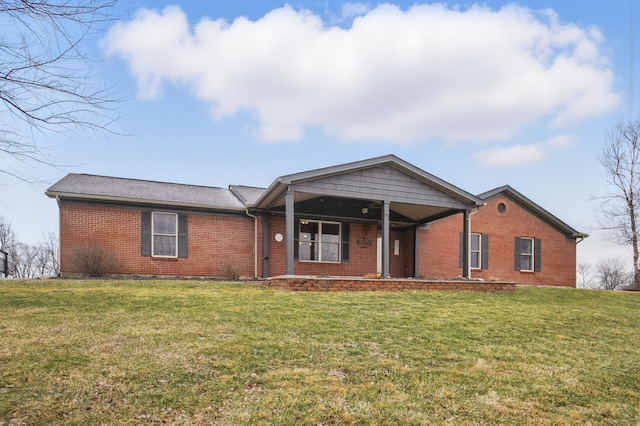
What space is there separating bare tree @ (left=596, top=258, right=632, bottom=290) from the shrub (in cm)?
4868

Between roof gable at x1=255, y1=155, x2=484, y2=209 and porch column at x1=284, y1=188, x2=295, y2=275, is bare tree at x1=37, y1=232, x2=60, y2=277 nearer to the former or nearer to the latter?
roof gable at x1=255, y1=155, x2=484, y2=209

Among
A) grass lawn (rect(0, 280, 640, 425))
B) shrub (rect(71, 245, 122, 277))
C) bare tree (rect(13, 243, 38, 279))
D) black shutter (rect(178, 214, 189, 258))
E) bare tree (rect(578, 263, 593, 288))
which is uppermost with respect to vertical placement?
black shutter (rect(178, 214, 189, 258))

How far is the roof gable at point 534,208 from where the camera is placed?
20.4 metres

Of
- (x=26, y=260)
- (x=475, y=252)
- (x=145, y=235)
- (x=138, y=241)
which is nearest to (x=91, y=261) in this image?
(x=138, y=241)

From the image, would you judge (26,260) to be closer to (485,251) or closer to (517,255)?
(485,251)

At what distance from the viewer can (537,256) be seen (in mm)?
21344

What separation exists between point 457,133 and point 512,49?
531 cm

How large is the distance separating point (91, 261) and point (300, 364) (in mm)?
11044

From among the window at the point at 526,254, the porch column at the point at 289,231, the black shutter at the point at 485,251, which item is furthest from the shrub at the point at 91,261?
the window at the point at 526,254

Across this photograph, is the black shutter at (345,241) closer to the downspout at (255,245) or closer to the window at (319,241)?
the window at (319,241)

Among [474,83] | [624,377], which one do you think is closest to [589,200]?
[474,83]

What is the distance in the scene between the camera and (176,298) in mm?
8773

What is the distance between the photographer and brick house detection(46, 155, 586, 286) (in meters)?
13.8

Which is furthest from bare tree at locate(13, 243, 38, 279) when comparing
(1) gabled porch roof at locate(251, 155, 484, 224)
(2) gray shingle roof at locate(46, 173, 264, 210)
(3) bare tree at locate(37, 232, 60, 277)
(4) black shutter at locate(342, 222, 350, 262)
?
(1) gabled porch roof at locate(251, 155, 484, 224)
